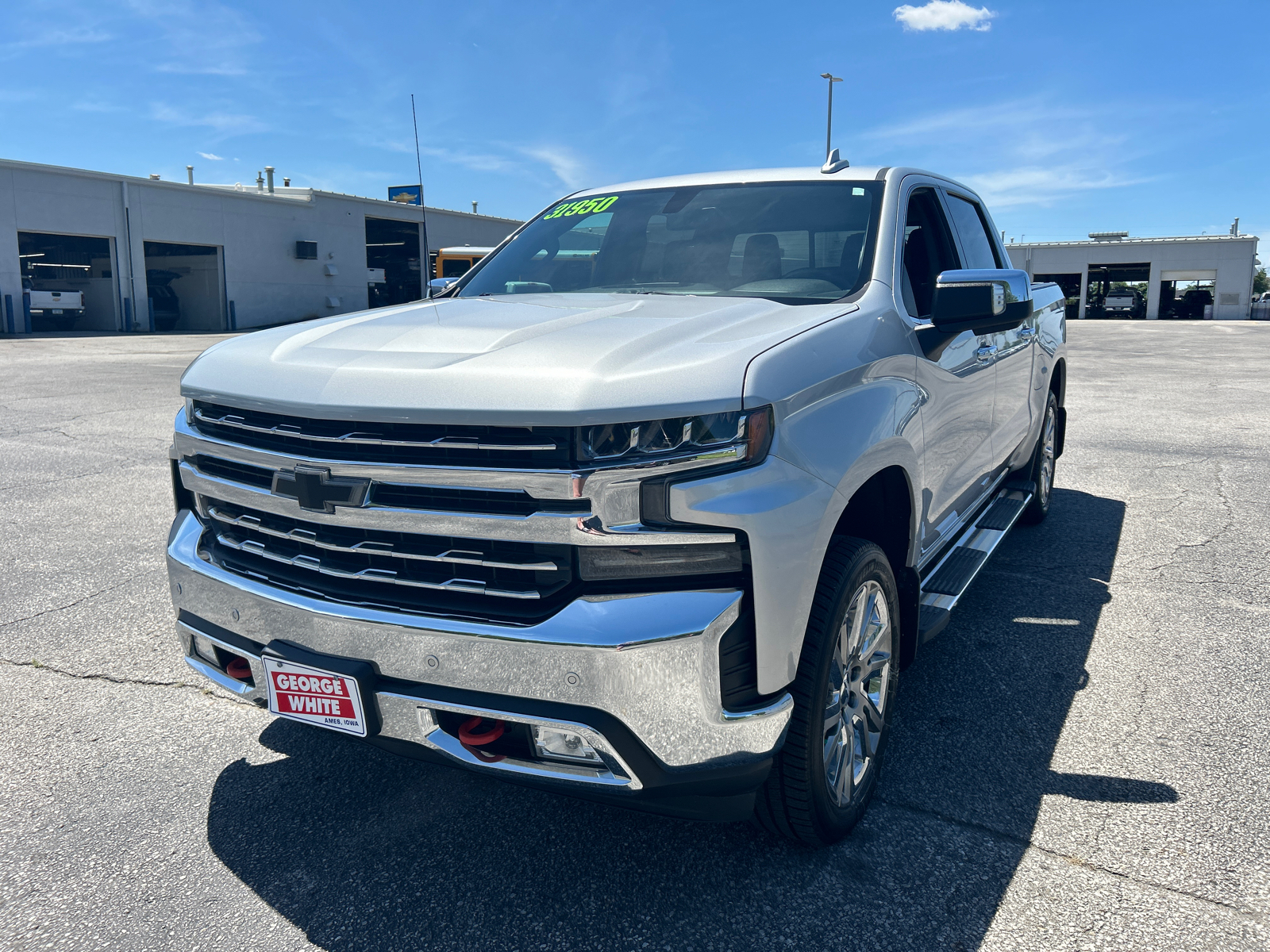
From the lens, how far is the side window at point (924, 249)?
3.47 metres

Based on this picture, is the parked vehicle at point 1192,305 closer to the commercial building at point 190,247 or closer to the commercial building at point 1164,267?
the commercial building at point 1164,267

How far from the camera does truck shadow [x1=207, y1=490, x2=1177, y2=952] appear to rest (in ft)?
7.35

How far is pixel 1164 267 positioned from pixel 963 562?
63798mm

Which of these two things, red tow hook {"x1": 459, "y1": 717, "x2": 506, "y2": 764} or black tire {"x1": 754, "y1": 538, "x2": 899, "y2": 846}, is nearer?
red tow hook {"x1": 459, "y1": 717, "x2": 506, "y2": 764}

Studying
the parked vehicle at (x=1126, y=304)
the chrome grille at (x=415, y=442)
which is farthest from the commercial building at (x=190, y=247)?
the parked vehicle at (x=1126, y=304)

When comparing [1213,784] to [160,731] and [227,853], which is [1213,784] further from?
[160,731]

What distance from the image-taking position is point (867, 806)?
107 inches

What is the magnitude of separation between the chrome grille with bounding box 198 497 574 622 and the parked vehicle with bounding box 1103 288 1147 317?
6542cm

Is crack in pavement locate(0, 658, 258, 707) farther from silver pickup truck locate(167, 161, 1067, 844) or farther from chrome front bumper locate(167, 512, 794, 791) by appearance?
chrome front bumper locate(167, 512, 794, 791)

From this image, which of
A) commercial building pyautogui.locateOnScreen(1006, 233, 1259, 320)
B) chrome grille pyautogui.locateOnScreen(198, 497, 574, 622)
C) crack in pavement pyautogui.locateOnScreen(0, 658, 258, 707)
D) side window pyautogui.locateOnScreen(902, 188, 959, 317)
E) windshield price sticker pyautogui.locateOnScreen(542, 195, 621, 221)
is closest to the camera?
chrome grille pyautogui.locateOnScreen(198, 497, 574, 622)

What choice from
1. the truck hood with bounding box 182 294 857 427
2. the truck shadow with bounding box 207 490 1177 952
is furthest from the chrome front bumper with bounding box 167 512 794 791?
the truck hood with bounding box 182 294 857 427

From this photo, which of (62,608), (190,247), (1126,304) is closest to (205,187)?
(190,247)

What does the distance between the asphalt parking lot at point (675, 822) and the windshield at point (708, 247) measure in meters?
1.60

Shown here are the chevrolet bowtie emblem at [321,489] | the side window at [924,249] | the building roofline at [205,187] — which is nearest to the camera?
the chevrolet bowtie emblem at [321,489]
